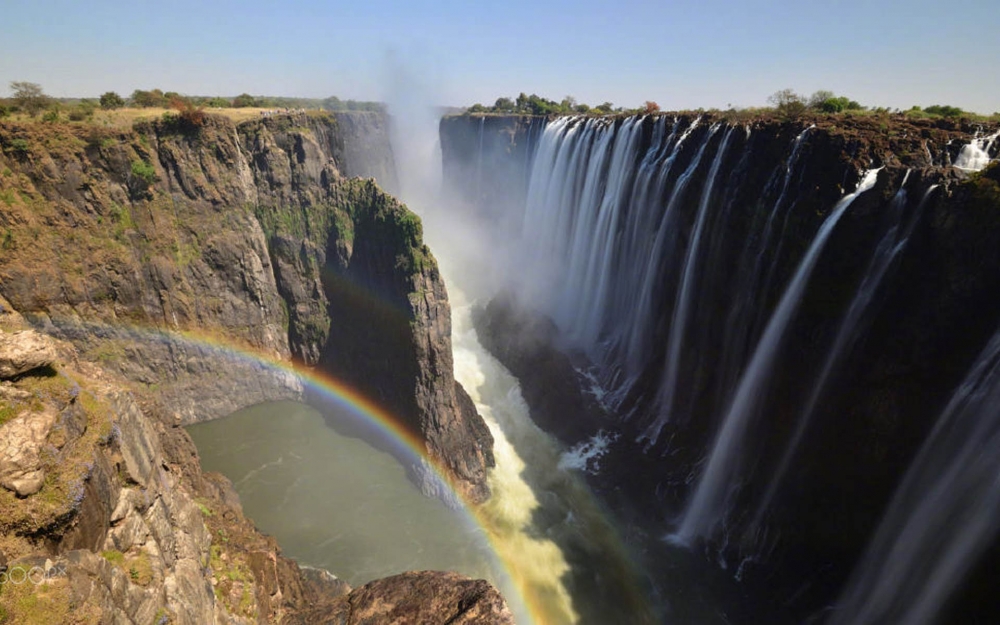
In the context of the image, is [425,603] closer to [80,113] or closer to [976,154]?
[976,154]

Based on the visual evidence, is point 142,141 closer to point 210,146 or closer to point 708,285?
point 210,146

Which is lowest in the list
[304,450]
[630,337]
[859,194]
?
[304,450]

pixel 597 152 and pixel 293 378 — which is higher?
pixel 597 152

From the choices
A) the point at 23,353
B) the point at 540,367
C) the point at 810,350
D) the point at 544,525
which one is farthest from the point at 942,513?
the point at 540,367

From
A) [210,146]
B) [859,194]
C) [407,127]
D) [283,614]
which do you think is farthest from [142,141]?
[407,127]

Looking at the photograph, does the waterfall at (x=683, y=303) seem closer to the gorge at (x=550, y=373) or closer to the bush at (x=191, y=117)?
the gorge at (x=550, y=373)

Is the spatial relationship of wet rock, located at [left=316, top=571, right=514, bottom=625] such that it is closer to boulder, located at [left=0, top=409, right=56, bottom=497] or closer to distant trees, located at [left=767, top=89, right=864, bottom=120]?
boulder, located at [left=0, top=409, right=56, bottom=497]
